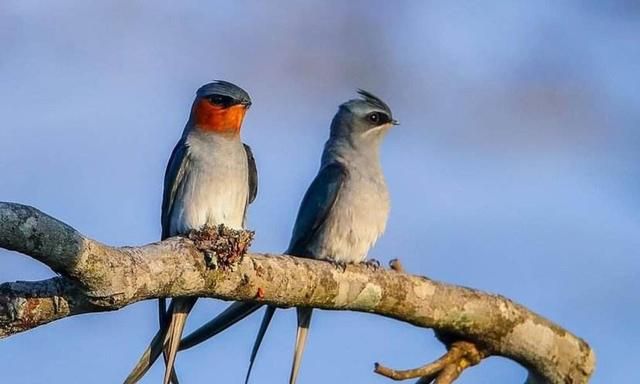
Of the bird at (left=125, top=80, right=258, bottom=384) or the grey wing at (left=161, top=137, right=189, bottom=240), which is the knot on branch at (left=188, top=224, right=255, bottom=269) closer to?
the bird at (left=125, top=80, right=258, bottom=384)

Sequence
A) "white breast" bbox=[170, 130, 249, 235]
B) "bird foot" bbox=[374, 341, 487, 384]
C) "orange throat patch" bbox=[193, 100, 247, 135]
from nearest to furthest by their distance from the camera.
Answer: "bird foot" bbox=[374, 341, 487, 384] → "white breast" bbox=[170, 130, 249, 235] → "orange throat patch" bbox=[193, 100, 247, 135]

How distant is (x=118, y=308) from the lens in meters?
6.27

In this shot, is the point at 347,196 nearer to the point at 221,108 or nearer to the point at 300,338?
the point at 221,108

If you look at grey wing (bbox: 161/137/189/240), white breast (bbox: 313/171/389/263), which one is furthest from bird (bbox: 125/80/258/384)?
white breast (bbox: 313/171/389/263)

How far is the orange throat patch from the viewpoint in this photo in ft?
33.3

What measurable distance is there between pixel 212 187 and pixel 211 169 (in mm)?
179

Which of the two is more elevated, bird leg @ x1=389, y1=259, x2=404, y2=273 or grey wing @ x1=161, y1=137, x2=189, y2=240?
grey wing @ x1=161, y1=137, x2=189, y2=240

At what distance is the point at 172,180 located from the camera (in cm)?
995

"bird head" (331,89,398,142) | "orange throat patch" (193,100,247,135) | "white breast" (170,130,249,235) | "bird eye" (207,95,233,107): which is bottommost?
"white breast" (170,130,249,235)

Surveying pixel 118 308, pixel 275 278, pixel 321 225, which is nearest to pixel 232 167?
pixel 321 225

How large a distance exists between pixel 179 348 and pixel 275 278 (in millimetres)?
1209

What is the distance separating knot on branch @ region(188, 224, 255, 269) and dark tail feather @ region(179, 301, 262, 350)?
86 cm

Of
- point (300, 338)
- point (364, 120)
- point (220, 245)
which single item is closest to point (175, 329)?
point (300, 338)

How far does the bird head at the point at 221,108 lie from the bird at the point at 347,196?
2.81 ft
